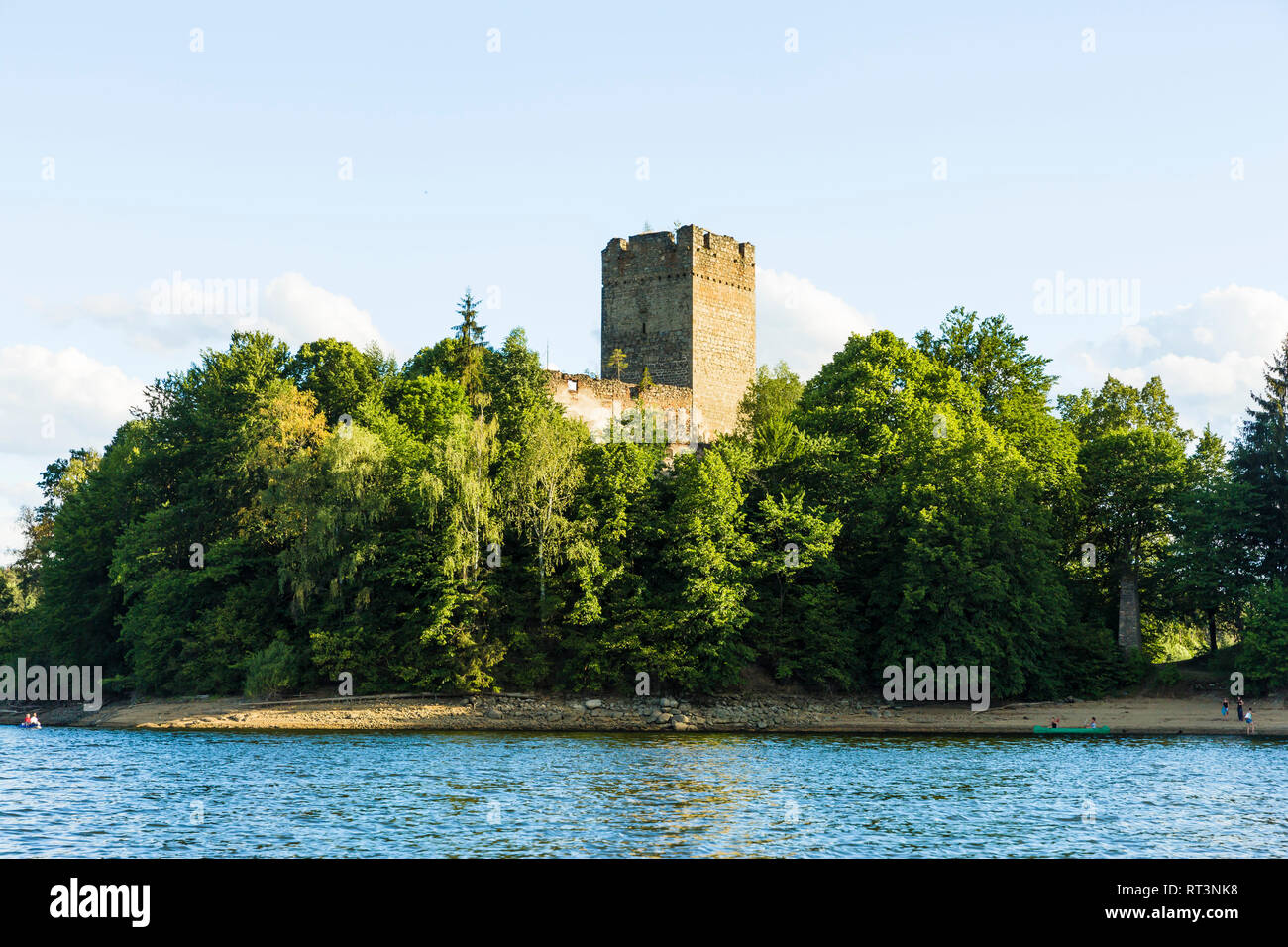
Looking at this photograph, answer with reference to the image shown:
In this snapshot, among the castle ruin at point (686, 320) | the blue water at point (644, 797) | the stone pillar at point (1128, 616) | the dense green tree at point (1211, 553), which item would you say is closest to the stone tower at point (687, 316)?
the castle ruin at point (686, 320)

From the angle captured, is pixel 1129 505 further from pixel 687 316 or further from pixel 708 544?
pixel 687 316

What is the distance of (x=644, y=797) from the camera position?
95.7 feet

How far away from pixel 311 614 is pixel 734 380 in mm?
29150

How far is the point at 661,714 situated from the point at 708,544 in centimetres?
739

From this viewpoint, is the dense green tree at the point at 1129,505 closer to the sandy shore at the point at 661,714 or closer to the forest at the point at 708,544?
the forest at the point at 708,544

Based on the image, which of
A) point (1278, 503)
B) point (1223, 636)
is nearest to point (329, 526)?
point (1278, 503)

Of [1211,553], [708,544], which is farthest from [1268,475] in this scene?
[708,544]

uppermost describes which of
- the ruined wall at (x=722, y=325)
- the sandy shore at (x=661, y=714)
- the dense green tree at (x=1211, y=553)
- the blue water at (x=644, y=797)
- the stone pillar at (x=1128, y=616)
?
the ruined wall at (x=722, y=325)

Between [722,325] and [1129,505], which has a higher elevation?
[722,325]

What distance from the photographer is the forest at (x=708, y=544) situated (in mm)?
51500

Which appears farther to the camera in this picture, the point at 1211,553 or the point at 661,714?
the point at 1211,553

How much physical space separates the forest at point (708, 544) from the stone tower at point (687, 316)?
434 inches

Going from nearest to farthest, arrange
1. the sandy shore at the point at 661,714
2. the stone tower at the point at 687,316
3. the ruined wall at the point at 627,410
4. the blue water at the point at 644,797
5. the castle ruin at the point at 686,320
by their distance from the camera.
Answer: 1. the blue water at the point at 644,797
2. the sandy shore at the point at 661,714
3. the ruined wall at the point at 627,410
4. the castle ruin at the point at 686,320
5. the stone tower at the point at 687,316
